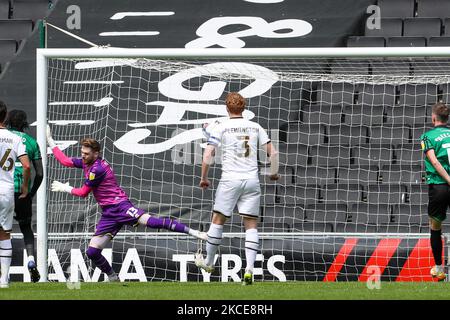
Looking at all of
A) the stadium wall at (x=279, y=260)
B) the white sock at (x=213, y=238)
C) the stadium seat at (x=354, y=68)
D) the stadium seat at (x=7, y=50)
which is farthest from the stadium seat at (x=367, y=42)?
the white sock at (x=213, y=238)

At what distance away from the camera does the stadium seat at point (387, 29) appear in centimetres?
1866

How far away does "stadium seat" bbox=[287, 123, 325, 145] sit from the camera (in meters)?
17.2

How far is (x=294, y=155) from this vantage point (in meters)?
17.2

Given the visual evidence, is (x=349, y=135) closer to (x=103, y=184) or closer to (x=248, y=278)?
(x=103, y=184)

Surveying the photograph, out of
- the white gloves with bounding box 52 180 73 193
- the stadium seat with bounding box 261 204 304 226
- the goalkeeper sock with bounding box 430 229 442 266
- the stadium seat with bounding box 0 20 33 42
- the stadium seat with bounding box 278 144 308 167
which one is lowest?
the stadium seat with bounding box 261 204 304 226

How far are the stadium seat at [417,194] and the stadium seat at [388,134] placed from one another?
898mm

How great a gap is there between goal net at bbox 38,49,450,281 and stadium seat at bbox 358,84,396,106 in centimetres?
2

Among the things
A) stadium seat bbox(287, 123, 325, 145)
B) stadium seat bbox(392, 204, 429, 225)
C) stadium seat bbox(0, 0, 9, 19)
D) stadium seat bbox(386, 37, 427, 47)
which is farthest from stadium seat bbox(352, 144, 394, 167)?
stadium seat bbox(0, 0, 9, 19)

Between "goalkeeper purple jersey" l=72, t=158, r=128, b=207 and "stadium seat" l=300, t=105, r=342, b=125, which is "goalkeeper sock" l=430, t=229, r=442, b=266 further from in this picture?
"stadium seat" l=300, t=105, r=342, b=125

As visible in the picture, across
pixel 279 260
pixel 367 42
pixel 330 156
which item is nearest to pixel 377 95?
pixel 367 42

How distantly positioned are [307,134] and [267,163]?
0.96 m
